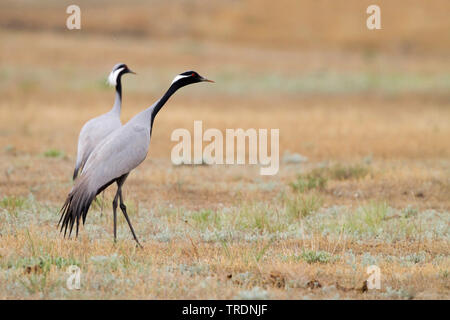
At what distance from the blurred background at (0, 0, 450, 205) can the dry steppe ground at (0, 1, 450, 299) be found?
14cm

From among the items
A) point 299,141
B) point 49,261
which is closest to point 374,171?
point 299,141

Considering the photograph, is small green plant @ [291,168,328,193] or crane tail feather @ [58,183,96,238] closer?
crane tail feather @ [58,183,96,238]

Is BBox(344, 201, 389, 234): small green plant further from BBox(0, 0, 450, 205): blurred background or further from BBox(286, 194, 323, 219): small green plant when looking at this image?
BBox(0, 0, 450, 205): blurred background

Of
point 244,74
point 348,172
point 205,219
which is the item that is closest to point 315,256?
point 205,219

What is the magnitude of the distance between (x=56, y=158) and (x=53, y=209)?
5.13m

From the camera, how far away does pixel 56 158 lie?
51.1ft

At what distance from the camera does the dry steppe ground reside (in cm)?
707

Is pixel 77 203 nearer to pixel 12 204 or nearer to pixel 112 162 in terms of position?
pixel 112 162

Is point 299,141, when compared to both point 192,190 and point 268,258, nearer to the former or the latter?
point 192,190

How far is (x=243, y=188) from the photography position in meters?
12.6

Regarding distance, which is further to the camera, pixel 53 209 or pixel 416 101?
pixel 416 101

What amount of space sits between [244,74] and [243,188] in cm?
2192

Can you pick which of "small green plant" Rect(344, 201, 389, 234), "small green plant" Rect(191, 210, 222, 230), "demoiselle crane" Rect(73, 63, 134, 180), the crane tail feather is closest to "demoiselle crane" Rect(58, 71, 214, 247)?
the crane tail feather

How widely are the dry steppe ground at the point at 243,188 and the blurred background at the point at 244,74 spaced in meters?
0.14
